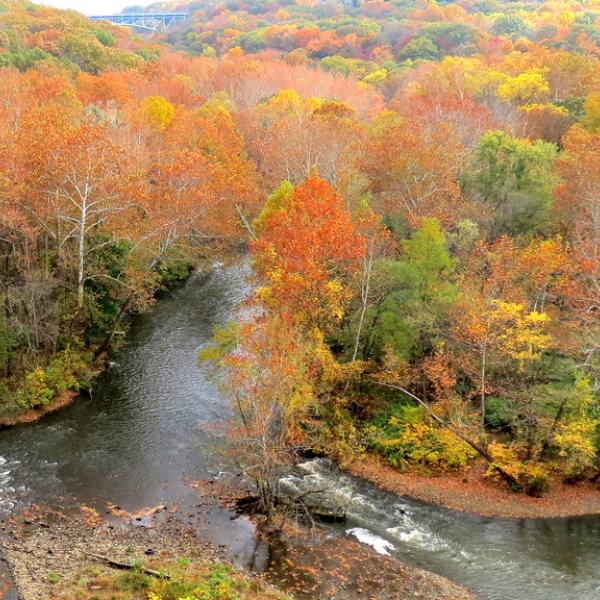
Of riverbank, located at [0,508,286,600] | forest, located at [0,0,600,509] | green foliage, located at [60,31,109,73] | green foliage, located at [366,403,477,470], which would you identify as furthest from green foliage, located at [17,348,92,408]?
green foliage, located at [60,31,109,73]

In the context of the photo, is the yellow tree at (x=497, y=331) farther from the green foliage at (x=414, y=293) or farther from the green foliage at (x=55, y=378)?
the green foliage at (x=55, y=378)

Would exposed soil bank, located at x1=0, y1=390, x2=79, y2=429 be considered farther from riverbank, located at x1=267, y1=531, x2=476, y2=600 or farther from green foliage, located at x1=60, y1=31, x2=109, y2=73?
green foliage, located at x1=60, y1=31, x2=109, y2=73

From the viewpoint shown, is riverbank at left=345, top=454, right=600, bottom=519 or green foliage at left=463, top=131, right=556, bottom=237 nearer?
riverbank at left=345, top=454, right=600, bottom=519

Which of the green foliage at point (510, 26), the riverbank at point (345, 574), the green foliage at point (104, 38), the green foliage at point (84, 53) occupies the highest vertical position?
the green foliage at point (510, 26)

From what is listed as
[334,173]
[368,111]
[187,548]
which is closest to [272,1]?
[368,111]

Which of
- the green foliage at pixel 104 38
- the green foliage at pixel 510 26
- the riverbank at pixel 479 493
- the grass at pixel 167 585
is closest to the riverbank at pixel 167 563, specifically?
the grass at pixel 167 585
